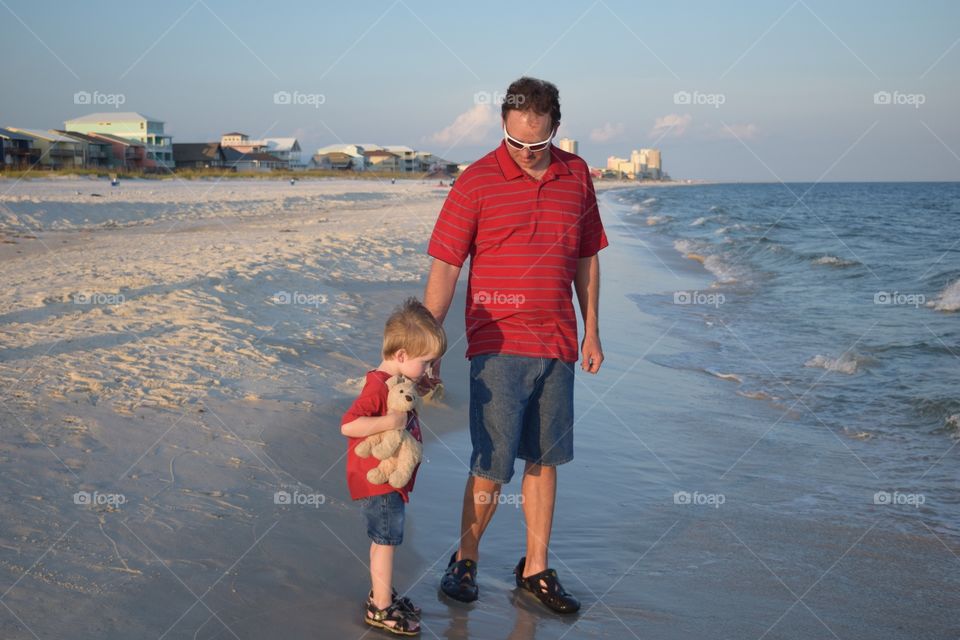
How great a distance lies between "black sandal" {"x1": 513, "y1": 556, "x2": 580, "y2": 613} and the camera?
3066mm

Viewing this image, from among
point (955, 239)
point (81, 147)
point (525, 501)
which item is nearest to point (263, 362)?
point (525, 501)

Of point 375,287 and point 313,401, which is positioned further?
point 375,287

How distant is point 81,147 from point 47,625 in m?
59.4

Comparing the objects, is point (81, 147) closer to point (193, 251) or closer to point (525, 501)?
point (193, 251)

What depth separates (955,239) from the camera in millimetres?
23297

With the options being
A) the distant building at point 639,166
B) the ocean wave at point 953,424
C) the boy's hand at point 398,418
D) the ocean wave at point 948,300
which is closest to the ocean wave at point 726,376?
the ocean wave at point 953,424

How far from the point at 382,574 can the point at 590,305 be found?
1.29 m

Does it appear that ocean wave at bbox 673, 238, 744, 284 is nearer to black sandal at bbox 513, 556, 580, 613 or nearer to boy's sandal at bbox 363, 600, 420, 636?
black sandal at bbox 513, 556, 580, 613

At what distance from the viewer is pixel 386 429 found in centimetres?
274

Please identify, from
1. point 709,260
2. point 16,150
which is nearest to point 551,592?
point 709,260

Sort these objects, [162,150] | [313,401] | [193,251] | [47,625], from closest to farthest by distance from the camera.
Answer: [47,625] → [313,401] → [193,251] → [162,150]

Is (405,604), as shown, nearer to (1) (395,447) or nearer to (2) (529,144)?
(1) (395,447)

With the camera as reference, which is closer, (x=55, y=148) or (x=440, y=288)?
(x=440, y=288)

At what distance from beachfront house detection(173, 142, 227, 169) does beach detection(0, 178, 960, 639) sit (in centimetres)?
6856
